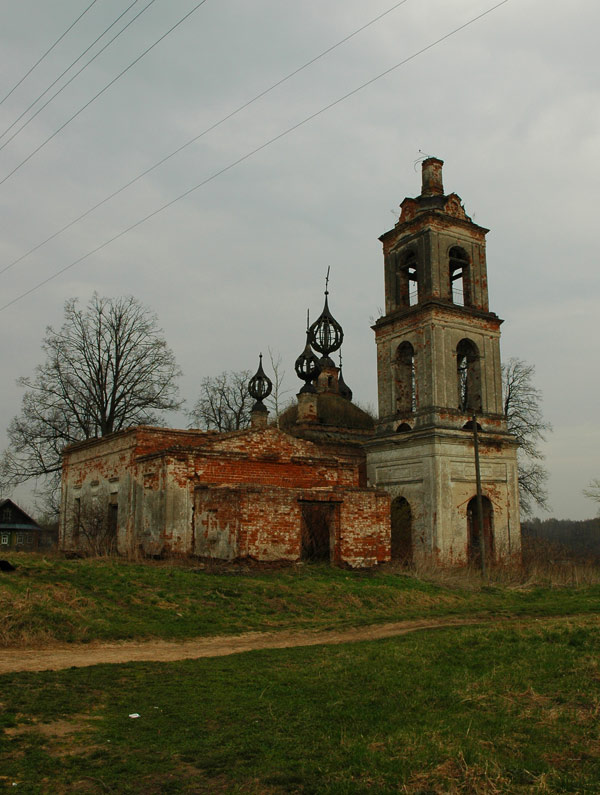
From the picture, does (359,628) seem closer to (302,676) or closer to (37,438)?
(302,676)

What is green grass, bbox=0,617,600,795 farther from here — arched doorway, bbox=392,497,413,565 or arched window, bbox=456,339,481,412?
arched window, bbox=456,339,481,412

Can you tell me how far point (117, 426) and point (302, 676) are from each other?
25359 mm

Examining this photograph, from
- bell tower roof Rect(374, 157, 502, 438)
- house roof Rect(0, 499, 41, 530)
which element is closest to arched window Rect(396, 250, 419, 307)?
bell tower roof Rect(374, 157, 502, 438)

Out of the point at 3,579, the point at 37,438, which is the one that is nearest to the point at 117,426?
the point at 37,438

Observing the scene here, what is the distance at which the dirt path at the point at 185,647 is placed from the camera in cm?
836

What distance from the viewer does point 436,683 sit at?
21.9 feet

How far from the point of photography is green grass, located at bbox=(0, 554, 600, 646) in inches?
403

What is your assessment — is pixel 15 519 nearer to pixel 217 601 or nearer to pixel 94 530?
pixel 94 530

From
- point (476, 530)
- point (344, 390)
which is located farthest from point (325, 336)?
point (476, 530)

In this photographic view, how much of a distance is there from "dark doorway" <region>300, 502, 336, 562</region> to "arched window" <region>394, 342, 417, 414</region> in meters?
6.65

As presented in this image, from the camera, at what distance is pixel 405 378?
82.9 ft

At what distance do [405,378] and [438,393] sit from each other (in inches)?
99.3

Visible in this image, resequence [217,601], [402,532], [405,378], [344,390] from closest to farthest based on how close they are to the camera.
Result: 1. [217,601]
2. [402,532]
3. [405,378]
4. [344,390]

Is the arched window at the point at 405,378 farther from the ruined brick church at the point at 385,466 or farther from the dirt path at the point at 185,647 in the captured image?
the dirt path at the point at 185,647
